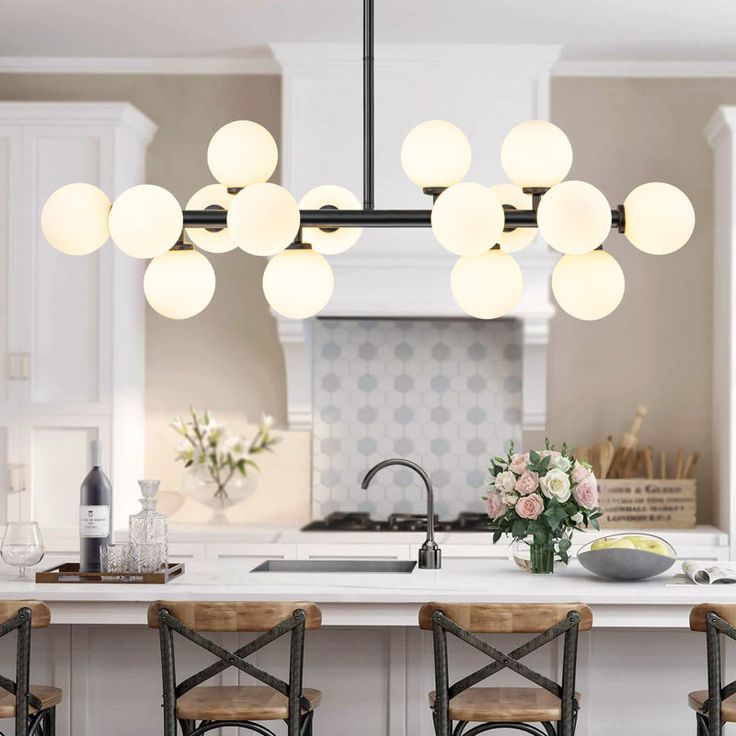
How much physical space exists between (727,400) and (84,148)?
271cm

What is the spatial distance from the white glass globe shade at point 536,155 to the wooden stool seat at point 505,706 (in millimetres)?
1178

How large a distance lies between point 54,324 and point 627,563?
2522 mm

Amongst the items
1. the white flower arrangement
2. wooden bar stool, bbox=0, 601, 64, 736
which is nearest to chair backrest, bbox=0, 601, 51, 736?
wooden bar stool, bbox=0, 601, 64, 736

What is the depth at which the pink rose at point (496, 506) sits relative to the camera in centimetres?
287

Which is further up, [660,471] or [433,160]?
[433,160]

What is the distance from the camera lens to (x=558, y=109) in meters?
4.62

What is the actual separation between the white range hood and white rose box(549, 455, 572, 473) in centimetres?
144

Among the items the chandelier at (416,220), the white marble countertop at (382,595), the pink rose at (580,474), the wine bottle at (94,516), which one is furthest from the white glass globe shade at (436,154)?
the wine bottle at (94,516)

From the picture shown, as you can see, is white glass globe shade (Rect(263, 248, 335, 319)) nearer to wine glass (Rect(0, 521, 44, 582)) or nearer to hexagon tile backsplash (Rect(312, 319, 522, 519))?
wine glass (Rect(0, 521, 44, 582))

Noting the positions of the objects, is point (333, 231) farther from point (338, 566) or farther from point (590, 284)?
point (338, 566)

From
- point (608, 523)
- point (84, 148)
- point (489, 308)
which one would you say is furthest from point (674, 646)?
point (84, 148)

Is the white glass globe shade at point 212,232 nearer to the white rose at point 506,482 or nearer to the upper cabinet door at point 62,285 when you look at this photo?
the white rose at point 506,482

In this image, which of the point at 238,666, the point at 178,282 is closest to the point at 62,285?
the point at 178,282

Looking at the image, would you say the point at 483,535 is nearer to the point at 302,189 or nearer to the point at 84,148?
the point at 302,189
